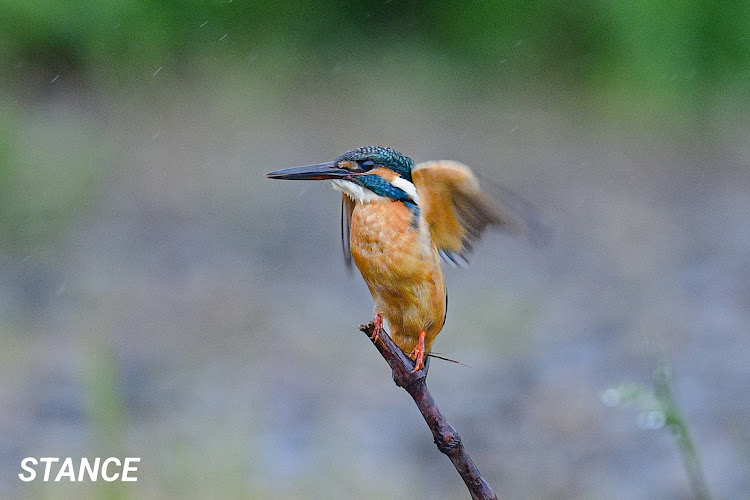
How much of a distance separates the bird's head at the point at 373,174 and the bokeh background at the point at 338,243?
1360mm

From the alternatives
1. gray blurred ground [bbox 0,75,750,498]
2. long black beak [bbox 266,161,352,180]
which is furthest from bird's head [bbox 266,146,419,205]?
gray blurred ground [bbox 0,75,750,498]

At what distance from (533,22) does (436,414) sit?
4963 mm

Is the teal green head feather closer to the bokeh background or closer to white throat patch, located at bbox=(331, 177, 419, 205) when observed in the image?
white throat patch, located at bbox=(331, 177, 419, 205)

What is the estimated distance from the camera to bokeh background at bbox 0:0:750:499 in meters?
3.61

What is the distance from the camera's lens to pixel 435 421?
3.00 feet

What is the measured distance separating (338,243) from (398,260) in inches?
146

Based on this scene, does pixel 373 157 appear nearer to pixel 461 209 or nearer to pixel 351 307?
pixel 461 209

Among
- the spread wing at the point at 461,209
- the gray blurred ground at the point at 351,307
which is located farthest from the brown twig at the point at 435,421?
the gray blurred ground at the point at 351,307

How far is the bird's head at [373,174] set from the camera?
1.11m

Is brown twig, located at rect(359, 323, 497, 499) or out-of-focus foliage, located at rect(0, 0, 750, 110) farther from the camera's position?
out-of-focus foliage, located at rect(0, 0, 750, 110)

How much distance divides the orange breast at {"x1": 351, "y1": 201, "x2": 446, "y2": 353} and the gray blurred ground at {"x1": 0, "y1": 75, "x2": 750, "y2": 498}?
125 cm

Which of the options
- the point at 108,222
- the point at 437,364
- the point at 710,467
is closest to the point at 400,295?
the point at 710,467

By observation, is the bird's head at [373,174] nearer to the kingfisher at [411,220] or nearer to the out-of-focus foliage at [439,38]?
the kingfisher at [411,220]

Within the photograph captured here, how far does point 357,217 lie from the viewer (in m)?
1.17
